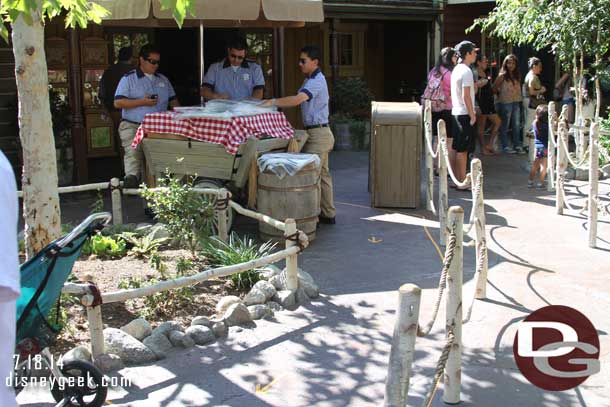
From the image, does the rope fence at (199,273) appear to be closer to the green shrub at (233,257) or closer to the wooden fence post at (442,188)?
the green shrub at (233,257)

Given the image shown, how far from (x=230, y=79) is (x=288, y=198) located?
2.36m

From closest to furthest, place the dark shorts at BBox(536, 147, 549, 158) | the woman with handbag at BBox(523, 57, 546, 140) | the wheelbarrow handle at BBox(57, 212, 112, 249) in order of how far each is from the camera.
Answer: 1. the wheelbarrow handle at BBox(57, 212, 112, 249)
2. the dark shorts at BBox(536, 147, 549, 158)
3. the woman with handbag at BBox(523, 57, 546, 140)

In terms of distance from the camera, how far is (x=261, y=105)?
8539 mm

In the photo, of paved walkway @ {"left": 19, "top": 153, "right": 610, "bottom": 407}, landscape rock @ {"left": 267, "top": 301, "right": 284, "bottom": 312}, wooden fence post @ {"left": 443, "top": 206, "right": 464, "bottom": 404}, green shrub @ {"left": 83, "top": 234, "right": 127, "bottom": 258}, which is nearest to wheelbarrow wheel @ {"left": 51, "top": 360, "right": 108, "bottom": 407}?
paved walkway @ {"left": 19, "top": 153, "right": 610, "bottom": 407}

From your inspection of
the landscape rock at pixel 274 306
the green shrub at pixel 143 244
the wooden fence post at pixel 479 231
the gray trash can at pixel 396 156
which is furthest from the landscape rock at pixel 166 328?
the gray trash can at pixel 396 156

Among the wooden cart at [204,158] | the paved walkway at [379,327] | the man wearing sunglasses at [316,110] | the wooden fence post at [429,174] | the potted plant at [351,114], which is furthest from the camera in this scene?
the potted plant at [351,114]

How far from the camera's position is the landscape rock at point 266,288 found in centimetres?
602

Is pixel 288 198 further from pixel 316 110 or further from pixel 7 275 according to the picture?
pixel 7 275

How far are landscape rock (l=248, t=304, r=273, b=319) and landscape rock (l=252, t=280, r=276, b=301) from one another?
0.65ft

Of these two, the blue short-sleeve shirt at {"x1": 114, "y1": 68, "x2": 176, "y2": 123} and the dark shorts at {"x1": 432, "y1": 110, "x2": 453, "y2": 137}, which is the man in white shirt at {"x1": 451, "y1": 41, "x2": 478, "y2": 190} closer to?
the dark shorts at {"x1": 432, "y1": 110, "x2": 453, "y2": 137}

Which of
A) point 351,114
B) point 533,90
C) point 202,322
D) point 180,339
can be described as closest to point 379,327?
point 202,322

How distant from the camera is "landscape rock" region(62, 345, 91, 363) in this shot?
4552 mm

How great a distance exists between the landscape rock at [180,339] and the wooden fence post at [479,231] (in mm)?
2071

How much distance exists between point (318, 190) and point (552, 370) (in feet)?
12.2
